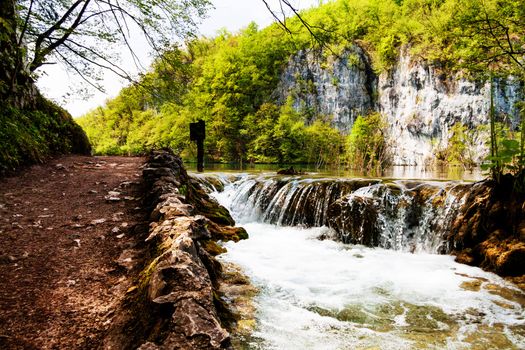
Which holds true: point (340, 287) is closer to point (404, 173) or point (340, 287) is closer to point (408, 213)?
point (408, 213)

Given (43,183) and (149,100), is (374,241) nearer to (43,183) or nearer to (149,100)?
(43,183)

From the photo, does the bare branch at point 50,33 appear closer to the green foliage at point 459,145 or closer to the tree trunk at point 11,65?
the tree trunk at point 11,65

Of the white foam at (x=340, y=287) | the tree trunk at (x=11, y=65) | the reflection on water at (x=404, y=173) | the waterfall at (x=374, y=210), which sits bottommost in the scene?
the white foam at (x=340, y=287)

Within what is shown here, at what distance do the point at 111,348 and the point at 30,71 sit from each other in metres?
9.43

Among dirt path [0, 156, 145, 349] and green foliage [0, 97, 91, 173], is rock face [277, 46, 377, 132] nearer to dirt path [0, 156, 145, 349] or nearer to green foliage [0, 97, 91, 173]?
green foliage [0, 97, 91, 173]

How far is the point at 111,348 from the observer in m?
1.77

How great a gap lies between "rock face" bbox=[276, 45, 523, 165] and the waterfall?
1855cm

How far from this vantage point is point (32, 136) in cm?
700

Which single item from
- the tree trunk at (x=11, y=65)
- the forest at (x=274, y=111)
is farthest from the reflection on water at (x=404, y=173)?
the tree trunk at (x=11, y=65)

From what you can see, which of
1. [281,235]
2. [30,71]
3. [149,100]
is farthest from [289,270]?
[30,71]

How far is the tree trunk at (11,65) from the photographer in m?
6.27

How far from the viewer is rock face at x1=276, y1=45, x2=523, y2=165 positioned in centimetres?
3375

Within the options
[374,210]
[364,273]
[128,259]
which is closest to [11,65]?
[128,259]

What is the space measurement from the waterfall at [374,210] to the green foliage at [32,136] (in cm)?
541
